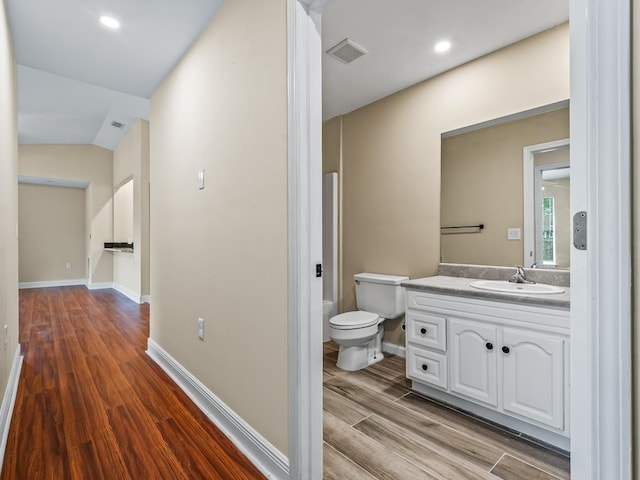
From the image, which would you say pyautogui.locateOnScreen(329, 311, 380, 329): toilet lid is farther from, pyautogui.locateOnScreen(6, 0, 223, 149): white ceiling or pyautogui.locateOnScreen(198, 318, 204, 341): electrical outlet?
pyautogui.locateOnScreen(6, 0, 223, 149): white ceiling

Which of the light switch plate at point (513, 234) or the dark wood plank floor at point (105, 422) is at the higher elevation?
the light switch plate at point (513, 234)

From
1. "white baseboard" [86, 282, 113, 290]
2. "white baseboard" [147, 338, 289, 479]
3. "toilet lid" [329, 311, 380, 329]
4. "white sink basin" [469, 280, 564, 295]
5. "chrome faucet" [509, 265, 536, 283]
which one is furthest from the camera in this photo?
"white baseboard" [86, 282, 113, 290]

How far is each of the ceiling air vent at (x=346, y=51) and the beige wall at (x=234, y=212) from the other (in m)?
0.77

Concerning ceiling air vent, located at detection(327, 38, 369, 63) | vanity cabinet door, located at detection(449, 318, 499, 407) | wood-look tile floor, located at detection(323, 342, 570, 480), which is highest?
ceiling air vent, located at detection(327, 38, 369, 63)

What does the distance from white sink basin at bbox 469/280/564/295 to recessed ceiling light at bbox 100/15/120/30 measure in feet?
9.00

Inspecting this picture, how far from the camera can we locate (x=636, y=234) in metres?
0.58

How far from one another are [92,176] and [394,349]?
6.76 metres

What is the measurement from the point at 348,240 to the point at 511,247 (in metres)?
1.53

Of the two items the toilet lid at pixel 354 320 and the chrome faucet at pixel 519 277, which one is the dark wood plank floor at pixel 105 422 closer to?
the toilet lid at pixel 354 320

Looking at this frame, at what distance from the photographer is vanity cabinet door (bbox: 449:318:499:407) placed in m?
1.79

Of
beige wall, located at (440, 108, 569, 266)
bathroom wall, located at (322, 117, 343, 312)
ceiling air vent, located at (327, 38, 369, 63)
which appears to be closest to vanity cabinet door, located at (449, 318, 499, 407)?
beige wall, located at (440, 108, 569, 266)

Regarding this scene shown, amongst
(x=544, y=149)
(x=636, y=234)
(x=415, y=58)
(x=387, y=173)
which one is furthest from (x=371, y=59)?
(x=636, y=234)

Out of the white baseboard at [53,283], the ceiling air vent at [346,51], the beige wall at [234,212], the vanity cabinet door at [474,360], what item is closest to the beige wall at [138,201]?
the white baseboard at [53,283]

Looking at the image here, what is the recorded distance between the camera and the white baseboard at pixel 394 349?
281 cm
